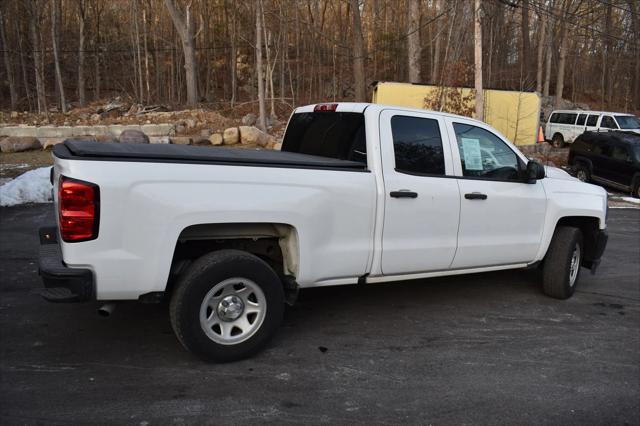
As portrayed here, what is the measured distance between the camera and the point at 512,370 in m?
4.09

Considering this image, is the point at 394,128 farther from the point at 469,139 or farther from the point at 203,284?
the point at 203,284

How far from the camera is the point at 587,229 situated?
6.21 m

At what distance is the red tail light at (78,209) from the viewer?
3348 mm

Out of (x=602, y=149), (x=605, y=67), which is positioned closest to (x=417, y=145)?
(x=602, y=149)

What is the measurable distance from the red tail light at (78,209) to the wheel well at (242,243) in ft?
2.02

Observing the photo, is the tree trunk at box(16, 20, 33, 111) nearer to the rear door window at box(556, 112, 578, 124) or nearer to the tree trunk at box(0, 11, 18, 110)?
the tree trunk at box(0, 11, 18, 110)

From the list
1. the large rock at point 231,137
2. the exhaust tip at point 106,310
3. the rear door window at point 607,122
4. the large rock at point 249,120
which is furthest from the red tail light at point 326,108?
the rear door window at point 607,122

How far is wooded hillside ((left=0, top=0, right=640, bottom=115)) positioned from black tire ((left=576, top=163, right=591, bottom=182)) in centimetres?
1789

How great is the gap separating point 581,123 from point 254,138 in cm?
1567

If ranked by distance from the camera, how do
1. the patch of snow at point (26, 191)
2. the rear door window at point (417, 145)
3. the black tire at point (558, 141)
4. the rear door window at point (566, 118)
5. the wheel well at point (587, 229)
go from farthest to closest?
the black tire at point (558, 141)
the rear door window at point (566, 118)
the patch of snow at point (26, 191)
the wheel well at point (587, 229)
the rear door window at point (417, 145)

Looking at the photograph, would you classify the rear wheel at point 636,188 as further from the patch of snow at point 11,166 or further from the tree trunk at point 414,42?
the patch of snow at point 11,166

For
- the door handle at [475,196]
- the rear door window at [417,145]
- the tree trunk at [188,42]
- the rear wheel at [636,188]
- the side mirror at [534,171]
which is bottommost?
the rear wheel at [636,188]

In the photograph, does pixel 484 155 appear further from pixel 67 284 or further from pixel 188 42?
pixel 188 42

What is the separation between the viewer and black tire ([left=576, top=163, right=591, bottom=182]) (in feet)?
53.0
